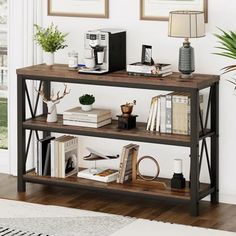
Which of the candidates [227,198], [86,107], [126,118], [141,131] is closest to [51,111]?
[86,107]

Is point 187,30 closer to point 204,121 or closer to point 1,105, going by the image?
point 204,121

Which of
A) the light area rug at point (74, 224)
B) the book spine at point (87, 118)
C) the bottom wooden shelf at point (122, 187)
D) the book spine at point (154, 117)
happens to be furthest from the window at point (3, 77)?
the book spine at point (154, 117)

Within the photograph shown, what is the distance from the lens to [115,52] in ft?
19.7

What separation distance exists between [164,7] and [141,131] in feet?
2.92

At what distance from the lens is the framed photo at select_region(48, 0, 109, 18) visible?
6.18m

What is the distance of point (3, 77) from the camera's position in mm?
6836

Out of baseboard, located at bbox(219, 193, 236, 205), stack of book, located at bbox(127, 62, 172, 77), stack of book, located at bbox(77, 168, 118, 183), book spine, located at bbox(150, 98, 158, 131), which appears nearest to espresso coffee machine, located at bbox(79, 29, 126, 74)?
stack of book, located at bbox(127, 62, 172, 77)

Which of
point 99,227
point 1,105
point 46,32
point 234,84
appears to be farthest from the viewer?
point 1,105

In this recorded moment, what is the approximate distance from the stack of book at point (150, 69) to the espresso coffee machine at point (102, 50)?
0.18m

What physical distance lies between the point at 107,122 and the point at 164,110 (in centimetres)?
50

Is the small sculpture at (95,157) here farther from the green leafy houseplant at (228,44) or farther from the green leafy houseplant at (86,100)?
the green leafy houseplant at (228,44)

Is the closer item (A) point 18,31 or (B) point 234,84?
(B) point 234,84

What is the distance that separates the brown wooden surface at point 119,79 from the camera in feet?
18.3

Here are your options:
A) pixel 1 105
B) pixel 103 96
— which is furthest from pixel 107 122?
pixel 1 105
